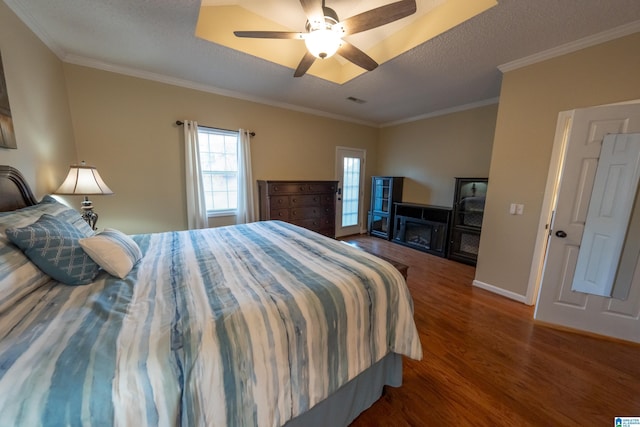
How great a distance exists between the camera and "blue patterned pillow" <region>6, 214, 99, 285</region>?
105cm

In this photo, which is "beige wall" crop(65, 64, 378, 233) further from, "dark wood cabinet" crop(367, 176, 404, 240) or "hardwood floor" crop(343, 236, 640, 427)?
"hardwood floor" crop(343, 236, 640, 427)

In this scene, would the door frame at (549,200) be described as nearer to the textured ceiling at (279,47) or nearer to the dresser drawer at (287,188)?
the textured ceiling at (279,47)

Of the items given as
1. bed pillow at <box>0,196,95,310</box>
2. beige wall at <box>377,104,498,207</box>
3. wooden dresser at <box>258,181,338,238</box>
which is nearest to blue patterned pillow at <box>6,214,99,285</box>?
bed pillow at <box>0,196,95,310</box>

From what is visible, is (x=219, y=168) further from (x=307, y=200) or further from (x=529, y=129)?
(x=529, y=129)

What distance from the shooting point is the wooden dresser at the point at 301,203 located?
3.51m

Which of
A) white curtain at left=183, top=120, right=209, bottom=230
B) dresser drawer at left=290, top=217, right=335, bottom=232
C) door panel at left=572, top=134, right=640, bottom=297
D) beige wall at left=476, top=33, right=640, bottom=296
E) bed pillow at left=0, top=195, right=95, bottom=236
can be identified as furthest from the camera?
dresser drawer at left=290, top=217, right=335, bottom=232

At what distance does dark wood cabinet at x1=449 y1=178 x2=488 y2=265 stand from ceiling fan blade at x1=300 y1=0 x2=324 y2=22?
10.1 feet

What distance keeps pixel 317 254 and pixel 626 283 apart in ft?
8.52

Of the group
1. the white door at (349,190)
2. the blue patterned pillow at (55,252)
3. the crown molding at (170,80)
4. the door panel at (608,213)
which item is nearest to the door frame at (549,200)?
the door panel at (608,213)

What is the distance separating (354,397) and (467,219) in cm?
330

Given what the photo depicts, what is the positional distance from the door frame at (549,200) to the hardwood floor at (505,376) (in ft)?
1.09

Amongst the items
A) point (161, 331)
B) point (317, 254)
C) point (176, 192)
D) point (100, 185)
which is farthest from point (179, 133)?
point (161, 331)

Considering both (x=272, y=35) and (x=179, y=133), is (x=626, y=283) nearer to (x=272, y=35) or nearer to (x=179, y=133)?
(x=272, y=35)

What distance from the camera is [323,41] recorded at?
1657 mm
